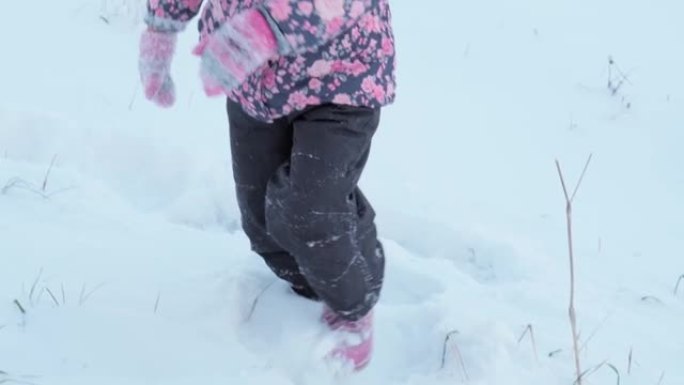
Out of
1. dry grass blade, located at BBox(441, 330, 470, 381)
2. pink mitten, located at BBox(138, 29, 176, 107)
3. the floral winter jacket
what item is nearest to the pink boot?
dry grass blade, located at BBox(441, 330, 470, 381)

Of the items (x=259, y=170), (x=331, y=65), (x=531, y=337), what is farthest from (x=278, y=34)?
(x=531, y=337)

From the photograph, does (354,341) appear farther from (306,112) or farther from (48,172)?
(48,172)

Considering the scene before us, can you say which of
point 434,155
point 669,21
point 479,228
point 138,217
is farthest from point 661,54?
point 138,217

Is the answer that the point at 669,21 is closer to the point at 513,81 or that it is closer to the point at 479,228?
the point at 513,81

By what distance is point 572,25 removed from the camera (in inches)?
163

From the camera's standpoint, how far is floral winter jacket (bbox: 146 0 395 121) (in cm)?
160

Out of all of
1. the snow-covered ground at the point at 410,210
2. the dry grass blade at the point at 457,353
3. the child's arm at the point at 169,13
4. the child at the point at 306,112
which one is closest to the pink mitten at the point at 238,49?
the child at the point at 306,112

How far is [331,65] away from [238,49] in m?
0.21

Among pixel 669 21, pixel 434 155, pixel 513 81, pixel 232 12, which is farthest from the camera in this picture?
pixel 669 21

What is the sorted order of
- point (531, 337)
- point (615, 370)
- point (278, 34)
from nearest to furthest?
point (278, 34) → point (615, 370) → point (531, 337)

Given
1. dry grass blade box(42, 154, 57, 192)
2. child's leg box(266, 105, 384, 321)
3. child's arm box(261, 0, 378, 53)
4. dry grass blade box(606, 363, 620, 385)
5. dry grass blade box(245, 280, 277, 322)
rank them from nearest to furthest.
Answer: child's arm box(261, 0, 378, 53), child's leg box(266, 105, 384, 321), dry grass blade box(606, 363, 620, 385), dry grass blade box(245, 280, 277, 322), dry grass blade box(42, 154, 57, 192)

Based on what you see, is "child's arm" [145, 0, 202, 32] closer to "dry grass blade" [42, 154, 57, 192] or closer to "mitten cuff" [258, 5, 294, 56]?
"mitten cuff" [258, 5, 294, 56]

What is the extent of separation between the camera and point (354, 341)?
2.00m

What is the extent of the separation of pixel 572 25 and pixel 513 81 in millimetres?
640
